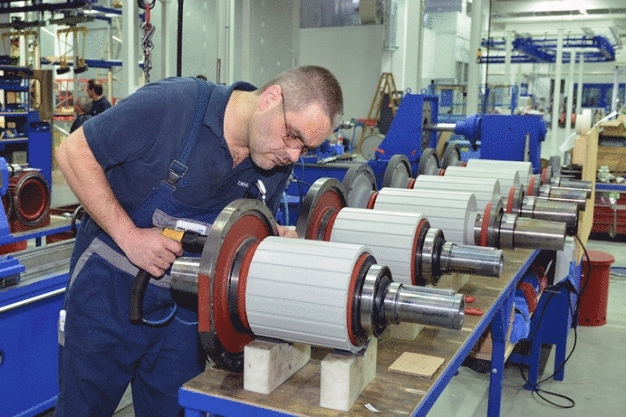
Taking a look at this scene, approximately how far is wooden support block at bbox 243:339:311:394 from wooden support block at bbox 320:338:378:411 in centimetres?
10

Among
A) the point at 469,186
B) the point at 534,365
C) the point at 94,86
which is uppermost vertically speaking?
the point at 94,86

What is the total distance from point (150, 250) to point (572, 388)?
2454 millimetres

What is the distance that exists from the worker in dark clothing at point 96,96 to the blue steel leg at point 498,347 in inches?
194

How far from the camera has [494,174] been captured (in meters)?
2.64

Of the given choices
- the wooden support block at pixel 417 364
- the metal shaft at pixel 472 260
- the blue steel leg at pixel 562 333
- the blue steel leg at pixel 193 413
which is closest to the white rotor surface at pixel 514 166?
the blue steel leg at pixel 562 333

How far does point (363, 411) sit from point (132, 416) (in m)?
1.69

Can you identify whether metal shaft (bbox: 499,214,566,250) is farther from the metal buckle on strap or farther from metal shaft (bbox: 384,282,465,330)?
the metal buckle on strap

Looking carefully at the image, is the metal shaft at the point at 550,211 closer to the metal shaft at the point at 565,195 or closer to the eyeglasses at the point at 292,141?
the metal shaft at the point at 565,195

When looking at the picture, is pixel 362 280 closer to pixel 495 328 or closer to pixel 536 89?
pixel 495 328


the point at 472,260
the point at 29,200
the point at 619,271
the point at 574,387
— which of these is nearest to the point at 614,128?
the point at 619,271

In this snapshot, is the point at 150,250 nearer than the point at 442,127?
Yes

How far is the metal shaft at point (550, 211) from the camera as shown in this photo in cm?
238

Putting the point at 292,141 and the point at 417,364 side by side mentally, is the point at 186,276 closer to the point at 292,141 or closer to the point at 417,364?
the point at 292,141

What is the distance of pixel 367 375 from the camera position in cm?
124
